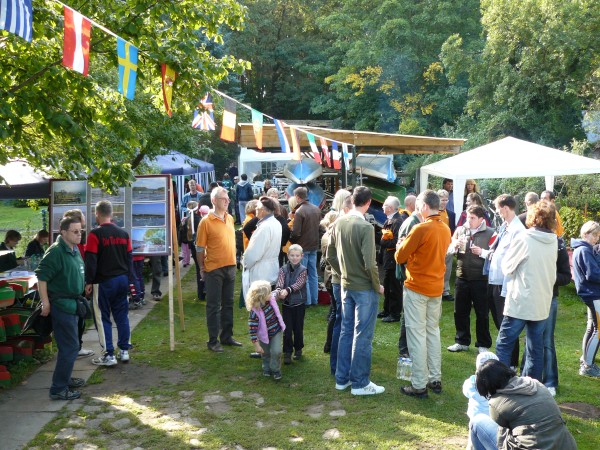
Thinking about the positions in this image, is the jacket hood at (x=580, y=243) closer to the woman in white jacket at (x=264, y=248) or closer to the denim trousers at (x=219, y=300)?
the woman in white jacket at (x=264, y=248)

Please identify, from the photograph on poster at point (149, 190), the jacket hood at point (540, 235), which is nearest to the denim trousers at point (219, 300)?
the photograph on poster at point (149, 190)

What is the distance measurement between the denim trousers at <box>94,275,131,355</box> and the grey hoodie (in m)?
4.03

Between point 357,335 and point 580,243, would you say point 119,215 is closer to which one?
point 357,335

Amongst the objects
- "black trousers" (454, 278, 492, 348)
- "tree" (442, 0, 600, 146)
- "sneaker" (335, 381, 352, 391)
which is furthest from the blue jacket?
"tree" (442, 0, 600, 146)

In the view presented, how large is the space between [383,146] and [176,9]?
22.0 feet

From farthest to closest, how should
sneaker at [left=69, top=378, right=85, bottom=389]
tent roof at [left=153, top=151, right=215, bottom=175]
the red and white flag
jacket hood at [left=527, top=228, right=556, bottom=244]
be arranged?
tent roof at [left=153, top=151, right=215, bottom=175] → sneaker at [left=69, top=378, right=85, bottom=389] → jacket hood at [left=527, top=228, right=556, bottom=244] → the red and white flag

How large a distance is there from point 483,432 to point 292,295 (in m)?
3.14

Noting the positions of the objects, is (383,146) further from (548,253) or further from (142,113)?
(548,253)

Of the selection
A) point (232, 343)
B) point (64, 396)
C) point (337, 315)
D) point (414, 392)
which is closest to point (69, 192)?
point (232, 343)

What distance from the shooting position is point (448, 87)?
2983cm

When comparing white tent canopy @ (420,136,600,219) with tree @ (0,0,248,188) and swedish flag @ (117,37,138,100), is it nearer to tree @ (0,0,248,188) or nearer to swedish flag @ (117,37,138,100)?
tree @ (0,0,248,188)

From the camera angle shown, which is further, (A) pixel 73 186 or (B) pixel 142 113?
(B) pixel 142 113

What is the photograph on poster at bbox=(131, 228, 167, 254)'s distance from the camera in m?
7.89

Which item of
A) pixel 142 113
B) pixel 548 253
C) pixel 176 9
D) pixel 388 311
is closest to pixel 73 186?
pixel 176 9
